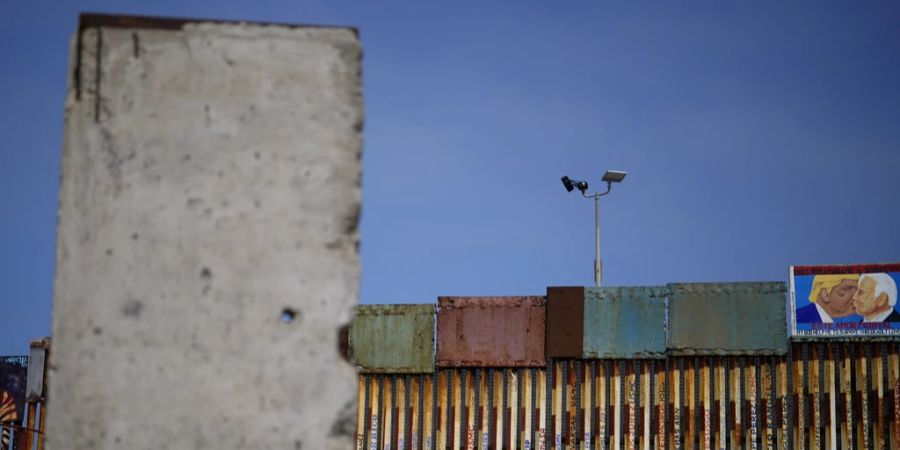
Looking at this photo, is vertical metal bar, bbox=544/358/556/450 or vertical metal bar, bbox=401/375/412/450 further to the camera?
vertical metal bar, bbox=401/375/412/450

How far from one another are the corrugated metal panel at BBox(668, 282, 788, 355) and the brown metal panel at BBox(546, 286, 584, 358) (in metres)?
1.12

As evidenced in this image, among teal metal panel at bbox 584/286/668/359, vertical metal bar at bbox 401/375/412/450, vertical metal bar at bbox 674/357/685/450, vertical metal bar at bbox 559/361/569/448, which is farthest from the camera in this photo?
vertical metal bar at bbox 401/375/412/450

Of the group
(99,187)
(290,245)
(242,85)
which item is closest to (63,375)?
(99,187)

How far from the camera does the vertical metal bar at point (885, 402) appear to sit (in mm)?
12914

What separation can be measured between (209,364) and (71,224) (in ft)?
1.67

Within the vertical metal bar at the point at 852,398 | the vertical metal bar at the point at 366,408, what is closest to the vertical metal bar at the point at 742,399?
the vertical metal bar at the point at 852,398

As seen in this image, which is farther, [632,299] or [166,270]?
[632,299]

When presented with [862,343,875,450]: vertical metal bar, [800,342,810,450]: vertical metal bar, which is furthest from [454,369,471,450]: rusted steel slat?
[862,343,875,450]: vertical metal bar

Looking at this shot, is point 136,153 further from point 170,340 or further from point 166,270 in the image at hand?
point 170,340

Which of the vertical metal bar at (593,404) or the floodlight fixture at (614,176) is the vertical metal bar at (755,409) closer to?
the vertical metal bar at (593,404)

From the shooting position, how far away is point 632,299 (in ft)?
45.3

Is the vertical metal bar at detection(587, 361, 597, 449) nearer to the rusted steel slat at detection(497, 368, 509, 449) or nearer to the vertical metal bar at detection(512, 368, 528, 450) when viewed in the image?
the vertical metal bar at detection(512, 368, 528, 450)

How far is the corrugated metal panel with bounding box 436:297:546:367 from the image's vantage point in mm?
14031

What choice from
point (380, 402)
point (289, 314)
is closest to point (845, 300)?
point (380, 402)
